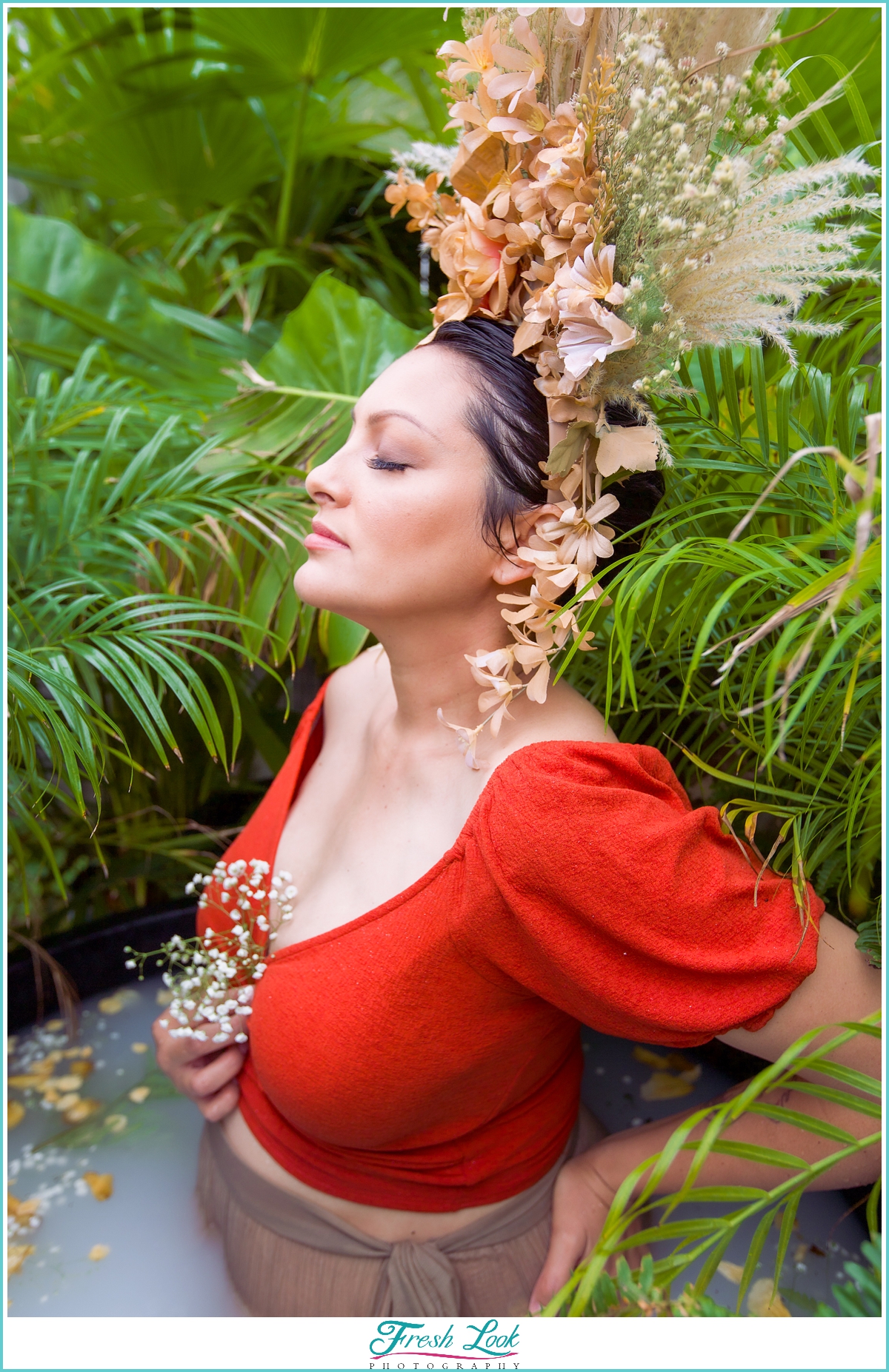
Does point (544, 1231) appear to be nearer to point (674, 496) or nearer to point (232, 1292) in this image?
point (232, 1292)

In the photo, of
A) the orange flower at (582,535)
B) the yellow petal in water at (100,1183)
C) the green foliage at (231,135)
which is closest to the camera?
the orange flower at (582,535)

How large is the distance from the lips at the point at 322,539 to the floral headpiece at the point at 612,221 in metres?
0.17

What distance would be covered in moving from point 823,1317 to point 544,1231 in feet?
1.35

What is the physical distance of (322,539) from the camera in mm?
866

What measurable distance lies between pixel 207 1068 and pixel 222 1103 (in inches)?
1.8

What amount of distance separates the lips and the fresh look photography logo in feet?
2.25

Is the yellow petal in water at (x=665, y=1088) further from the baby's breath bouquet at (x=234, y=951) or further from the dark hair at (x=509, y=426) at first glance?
the dark hair at (x=509, y=426)

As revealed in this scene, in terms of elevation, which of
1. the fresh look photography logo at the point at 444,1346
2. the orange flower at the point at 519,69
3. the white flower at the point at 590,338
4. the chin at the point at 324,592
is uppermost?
the orange flower at the point at 519,69

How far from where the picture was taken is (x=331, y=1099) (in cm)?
87

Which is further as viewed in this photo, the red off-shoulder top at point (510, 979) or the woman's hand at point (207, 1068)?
the woman's hand at point (207, 1068)

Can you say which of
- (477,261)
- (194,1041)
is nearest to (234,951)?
(194,1041)

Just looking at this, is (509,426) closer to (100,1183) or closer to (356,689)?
(356,689)

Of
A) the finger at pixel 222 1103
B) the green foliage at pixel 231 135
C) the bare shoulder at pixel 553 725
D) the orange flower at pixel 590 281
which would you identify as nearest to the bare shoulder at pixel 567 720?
the bare shoulder at pixel 553 725

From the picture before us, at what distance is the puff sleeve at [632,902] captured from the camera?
72cm
